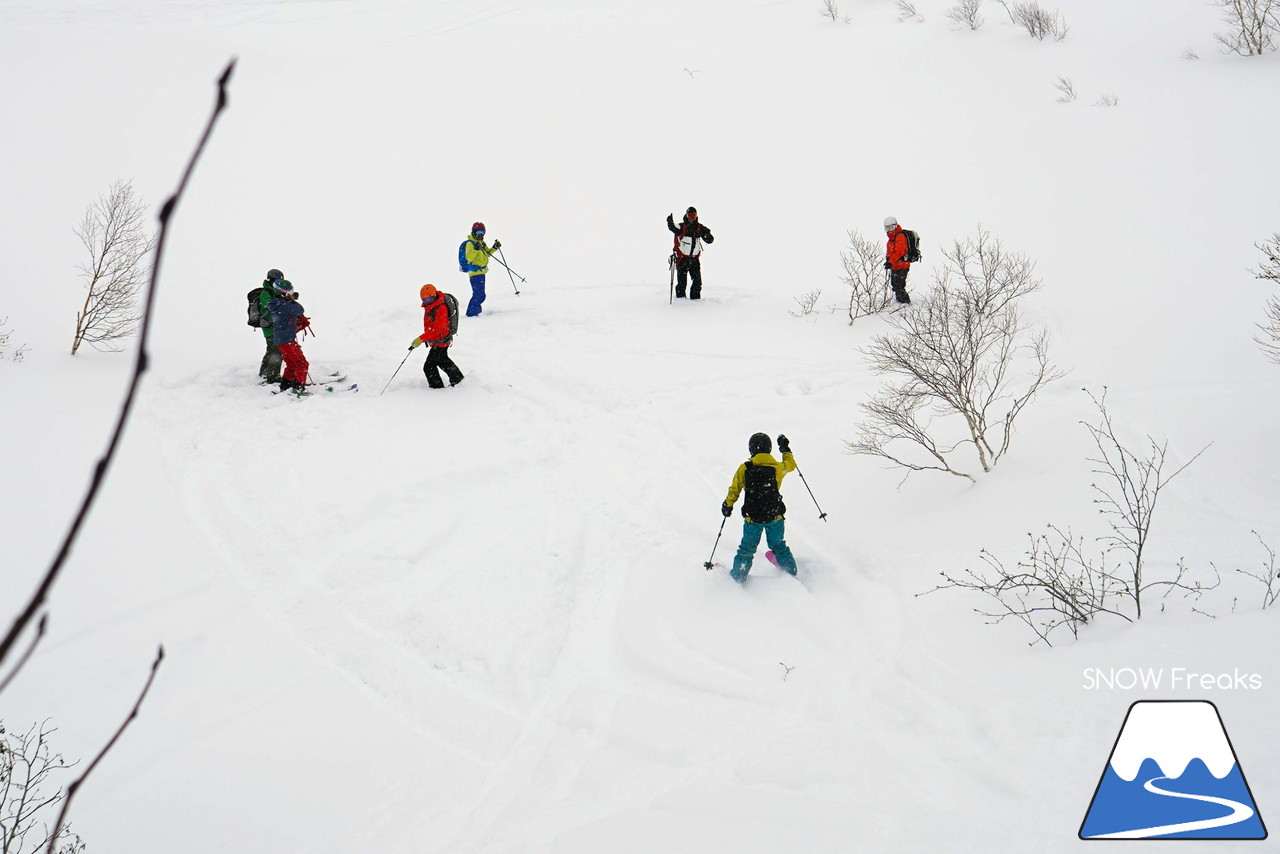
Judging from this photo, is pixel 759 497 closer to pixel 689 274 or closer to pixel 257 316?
pixel 257 316

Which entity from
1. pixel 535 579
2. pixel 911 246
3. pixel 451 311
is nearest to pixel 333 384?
pixel 451 311

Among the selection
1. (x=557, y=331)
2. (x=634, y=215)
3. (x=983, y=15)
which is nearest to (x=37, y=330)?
(x=557, y=331)

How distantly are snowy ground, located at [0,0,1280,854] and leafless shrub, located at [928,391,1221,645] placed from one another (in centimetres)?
17

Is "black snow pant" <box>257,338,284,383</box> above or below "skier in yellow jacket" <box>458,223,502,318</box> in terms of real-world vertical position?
below

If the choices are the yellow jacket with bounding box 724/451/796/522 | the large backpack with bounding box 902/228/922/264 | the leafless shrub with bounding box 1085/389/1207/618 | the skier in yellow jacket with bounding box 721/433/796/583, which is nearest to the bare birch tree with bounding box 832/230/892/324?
the large backpack with bounding box 902/228/922/264

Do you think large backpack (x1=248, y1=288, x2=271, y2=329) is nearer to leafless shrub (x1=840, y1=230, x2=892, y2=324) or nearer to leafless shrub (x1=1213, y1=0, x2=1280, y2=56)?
leafless shrub (x1=840, y1=230, x2=892, y2=324)

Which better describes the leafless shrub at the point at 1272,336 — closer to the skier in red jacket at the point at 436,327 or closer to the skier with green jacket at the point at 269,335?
the skier in red jacket at the point at 436,327

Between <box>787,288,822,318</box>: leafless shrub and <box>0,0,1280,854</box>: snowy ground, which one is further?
<box>787,288,822,318</box>: leafless shrub

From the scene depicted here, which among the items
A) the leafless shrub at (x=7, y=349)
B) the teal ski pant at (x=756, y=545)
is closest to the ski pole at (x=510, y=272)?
the leafless shrub at (x=7, y=349)

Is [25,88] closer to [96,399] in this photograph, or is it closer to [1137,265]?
[96,399]

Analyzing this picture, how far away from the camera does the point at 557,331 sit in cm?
1205

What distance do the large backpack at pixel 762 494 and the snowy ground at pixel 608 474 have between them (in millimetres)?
632

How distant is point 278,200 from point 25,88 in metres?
8.10

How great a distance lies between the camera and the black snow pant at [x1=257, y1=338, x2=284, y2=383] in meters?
9.96
